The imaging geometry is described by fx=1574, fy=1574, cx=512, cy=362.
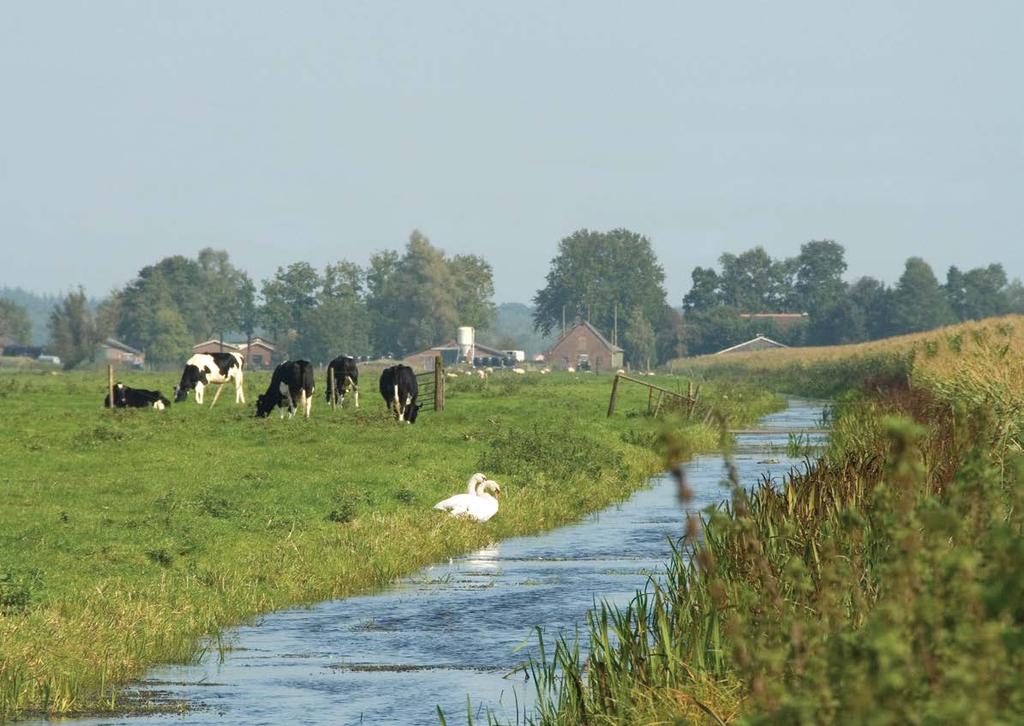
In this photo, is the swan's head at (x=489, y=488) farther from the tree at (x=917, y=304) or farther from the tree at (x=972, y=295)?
the tree at (x=972, y=295)

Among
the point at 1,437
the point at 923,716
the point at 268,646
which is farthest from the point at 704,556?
the point at 1,437

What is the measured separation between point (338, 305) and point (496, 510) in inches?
6771

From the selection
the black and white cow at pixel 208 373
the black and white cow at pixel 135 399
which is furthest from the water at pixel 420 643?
the black and white cow at pixel 208 373

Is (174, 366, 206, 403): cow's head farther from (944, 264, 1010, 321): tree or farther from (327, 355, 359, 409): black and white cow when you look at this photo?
(944, 264, 1010, 321): tree

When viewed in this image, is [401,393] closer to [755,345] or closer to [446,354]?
[755,345]

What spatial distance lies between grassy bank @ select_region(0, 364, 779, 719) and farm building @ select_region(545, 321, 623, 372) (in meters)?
143

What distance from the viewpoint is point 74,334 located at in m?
157

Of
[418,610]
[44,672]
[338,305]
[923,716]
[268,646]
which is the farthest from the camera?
[338,305]

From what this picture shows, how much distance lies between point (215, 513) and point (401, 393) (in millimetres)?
19216

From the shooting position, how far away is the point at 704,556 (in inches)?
215

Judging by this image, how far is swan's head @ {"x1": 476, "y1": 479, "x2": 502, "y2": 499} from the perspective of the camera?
Result: 23.6 m

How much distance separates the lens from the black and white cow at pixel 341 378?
4684cm

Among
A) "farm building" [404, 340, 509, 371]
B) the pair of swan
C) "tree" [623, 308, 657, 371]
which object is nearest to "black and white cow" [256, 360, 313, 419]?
the pair of swan

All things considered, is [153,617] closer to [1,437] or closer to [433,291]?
[1,437]
